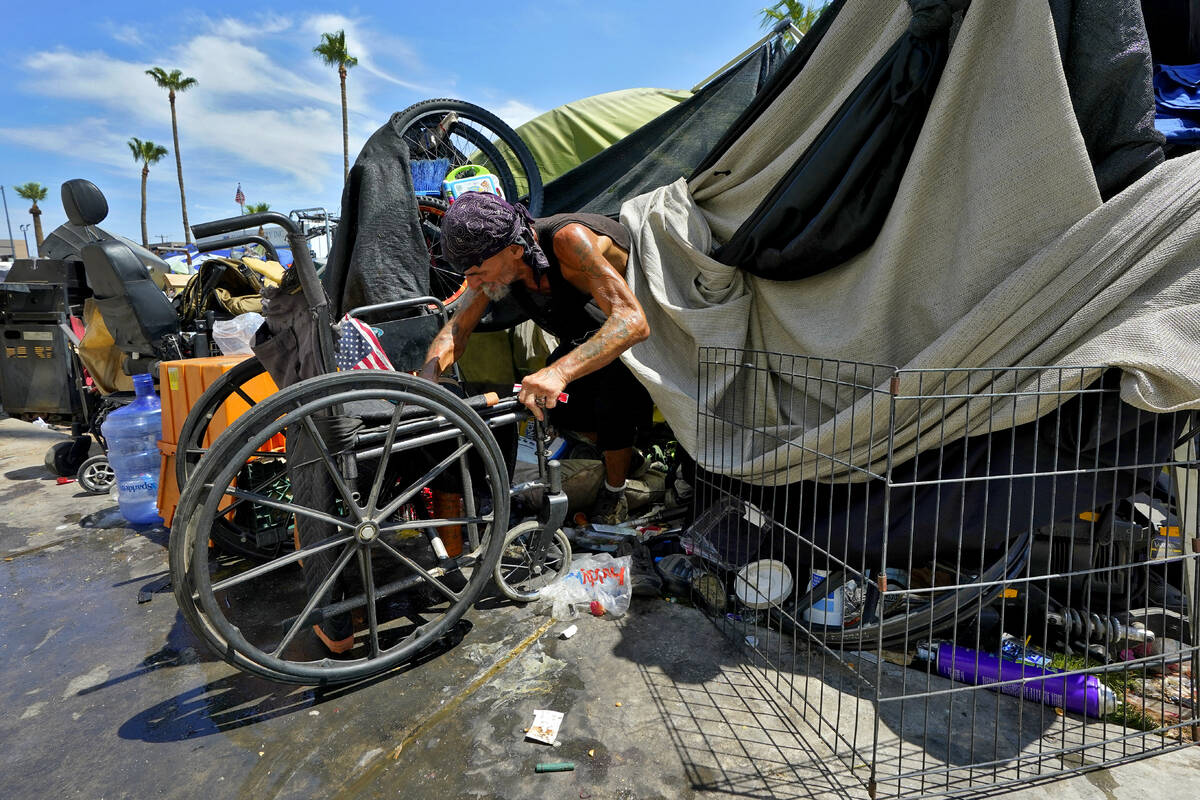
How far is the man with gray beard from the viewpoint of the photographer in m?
2.49

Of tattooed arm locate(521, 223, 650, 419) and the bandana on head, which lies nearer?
tattooed arm locate(521, 223, 650, 419)

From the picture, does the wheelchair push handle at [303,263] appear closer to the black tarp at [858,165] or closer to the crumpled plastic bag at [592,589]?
the crumpled plastic bag at [592,589]

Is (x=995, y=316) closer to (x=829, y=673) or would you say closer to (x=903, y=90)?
(x=903, y=90)

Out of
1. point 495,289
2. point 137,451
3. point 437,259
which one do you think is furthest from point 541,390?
point 137,451

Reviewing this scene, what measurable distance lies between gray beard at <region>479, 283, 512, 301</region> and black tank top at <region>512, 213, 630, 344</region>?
3.8 inches

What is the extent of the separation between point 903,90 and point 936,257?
59 centimetres

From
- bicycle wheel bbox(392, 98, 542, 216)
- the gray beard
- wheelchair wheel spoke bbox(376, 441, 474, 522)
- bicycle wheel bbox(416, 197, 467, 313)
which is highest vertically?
bicycle wheel bbox(392, 98, 542, 216)

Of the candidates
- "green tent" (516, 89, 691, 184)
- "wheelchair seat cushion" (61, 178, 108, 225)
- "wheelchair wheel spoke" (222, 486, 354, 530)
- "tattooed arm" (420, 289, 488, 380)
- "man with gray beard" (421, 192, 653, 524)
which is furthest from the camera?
"green tent" (516, 89, 691, 184)

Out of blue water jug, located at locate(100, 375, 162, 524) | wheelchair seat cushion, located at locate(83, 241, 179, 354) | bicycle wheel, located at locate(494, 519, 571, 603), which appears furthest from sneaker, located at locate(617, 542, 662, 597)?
wheelchair seat cushion, located at locate(83, 241, 179, 354)

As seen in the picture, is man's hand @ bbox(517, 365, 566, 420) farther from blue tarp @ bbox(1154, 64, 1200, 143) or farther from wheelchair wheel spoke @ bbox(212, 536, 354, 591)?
blue tarp @ bbox(1154, 64, 1200, 143)

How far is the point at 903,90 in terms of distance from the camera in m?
2.15

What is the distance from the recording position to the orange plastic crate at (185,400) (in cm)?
286

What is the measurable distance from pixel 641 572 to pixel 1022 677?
4.45ft

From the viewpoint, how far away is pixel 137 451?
3.70 meters
